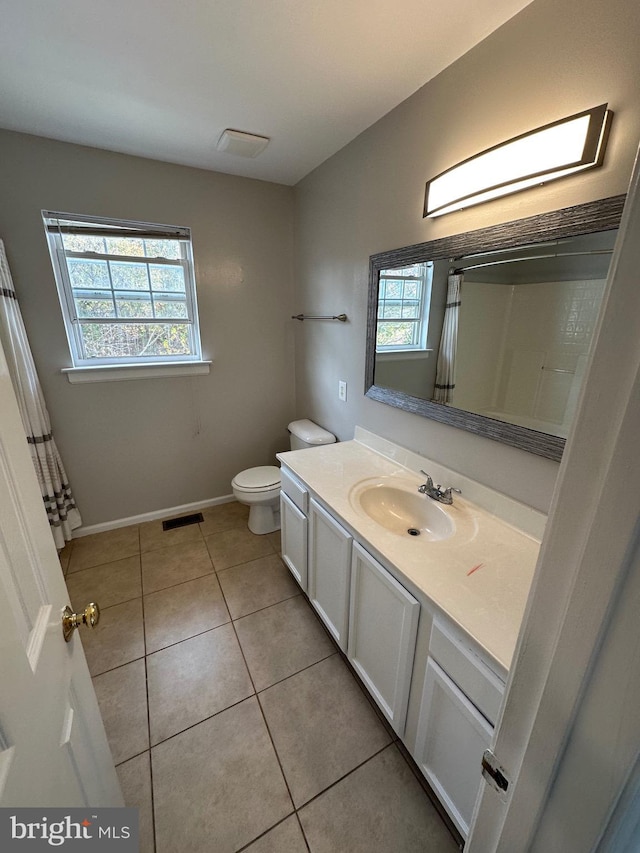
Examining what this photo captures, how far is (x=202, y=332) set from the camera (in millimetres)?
2439

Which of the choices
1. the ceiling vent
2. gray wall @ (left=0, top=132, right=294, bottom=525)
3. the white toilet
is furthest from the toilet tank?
the ceiling vent

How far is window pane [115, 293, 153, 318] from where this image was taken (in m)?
2.24

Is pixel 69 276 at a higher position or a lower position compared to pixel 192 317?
higher

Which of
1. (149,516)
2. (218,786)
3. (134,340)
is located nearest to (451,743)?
(218,786)

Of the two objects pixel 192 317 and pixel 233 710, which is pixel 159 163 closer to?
pixel 192 317

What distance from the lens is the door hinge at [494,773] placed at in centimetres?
51

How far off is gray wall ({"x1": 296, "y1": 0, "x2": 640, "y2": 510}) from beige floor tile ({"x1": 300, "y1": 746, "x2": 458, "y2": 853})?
108 centimetres

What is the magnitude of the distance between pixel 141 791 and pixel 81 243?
105 inches

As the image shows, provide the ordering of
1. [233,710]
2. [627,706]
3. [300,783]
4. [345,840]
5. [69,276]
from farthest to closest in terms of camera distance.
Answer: [69,276] < [233,710] < [300,783] < [345,840] < [627,706]

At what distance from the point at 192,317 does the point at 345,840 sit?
2688mm

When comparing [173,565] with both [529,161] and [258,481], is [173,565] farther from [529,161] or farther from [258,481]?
[529,161]

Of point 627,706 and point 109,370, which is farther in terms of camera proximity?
point 109,370

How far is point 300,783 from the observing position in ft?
3.86

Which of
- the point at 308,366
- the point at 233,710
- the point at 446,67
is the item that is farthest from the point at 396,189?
the point at 233,710
